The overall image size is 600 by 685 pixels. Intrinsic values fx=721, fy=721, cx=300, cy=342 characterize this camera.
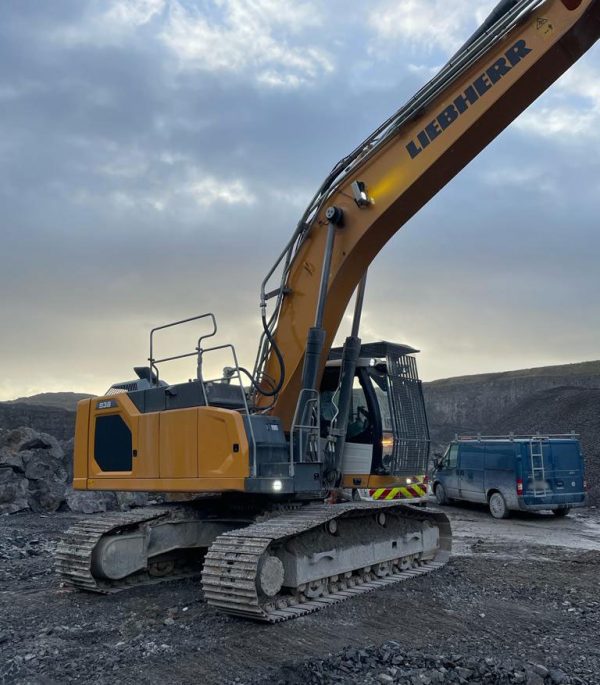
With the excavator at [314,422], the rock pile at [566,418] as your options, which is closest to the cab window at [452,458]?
the rock pile at [566,418]

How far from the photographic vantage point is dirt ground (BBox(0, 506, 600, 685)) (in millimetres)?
5457

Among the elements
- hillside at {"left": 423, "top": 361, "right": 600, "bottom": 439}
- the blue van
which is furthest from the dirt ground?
hillside at {"left": 423, "top": 361, "right": 600, "bottom": 439}

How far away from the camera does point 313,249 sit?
8359mm

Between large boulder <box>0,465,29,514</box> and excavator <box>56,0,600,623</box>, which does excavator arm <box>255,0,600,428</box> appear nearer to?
excavator <box>56,0,600,623</box>

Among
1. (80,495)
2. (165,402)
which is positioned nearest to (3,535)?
(80,495)

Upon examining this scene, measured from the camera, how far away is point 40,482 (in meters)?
17.7

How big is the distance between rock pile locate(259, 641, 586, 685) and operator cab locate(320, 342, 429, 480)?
288cm

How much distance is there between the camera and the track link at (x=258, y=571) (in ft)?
21.2

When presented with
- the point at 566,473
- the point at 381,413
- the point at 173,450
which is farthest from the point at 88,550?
the point at 566,473

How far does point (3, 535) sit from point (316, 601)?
7009 mm

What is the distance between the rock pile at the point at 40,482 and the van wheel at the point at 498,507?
818cm

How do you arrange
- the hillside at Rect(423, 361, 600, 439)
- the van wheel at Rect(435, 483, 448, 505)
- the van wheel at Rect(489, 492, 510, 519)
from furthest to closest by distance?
the hillside at Rect(423, 361, 600, 439)
the van wheel at Rect(435, 483, 448, 505)
the van wheel at Rect(489, 492, 510, 519)

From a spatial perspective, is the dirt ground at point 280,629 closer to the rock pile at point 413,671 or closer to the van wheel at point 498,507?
the rock pile at point 413,671

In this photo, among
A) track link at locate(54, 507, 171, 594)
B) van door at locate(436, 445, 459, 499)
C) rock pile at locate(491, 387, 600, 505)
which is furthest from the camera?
rock pile at locate(491, 387, 600, 505)
